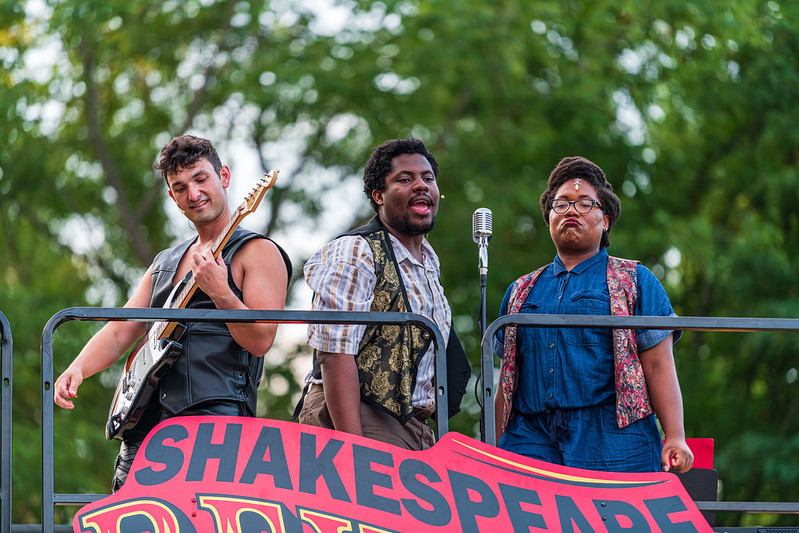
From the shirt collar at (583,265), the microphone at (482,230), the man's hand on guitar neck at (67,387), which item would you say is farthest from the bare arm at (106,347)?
the shirt collar at (583,265)

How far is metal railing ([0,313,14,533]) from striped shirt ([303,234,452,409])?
37.9 inches

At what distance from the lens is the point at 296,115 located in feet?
36.6

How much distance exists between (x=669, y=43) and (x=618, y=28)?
23.1 inches

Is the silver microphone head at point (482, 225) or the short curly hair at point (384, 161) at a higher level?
the short curly hair at point (384, 161)

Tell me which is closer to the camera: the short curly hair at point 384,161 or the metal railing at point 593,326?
the metal railing at point 593,326

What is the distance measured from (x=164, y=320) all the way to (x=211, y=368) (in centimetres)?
39

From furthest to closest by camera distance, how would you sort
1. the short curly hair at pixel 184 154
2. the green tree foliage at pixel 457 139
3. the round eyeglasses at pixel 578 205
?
the green tree foliage at pixel 457 139
the round eyeglasses at pixel 578 205
the short curly hair at pixel 184 154

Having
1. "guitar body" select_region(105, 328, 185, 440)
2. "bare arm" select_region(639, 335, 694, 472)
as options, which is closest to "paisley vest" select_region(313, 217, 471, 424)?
"guitar body" select_region(105, 328, 185, 440)

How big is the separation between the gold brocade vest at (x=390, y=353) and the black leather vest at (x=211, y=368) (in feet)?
1.14

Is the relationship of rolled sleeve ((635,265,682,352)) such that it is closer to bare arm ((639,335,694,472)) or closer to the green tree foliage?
bare arm ((639,335,694,472))

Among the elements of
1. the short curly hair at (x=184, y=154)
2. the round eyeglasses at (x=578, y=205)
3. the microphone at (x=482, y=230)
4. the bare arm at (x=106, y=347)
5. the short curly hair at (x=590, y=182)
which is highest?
the short curly hair at (x=184, y=154)

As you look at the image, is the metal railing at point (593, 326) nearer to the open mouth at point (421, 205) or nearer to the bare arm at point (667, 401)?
the bare arm at point (667, 401)

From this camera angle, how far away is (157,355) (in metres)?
3.65

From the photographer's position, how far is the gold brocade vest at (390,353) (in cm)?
374
